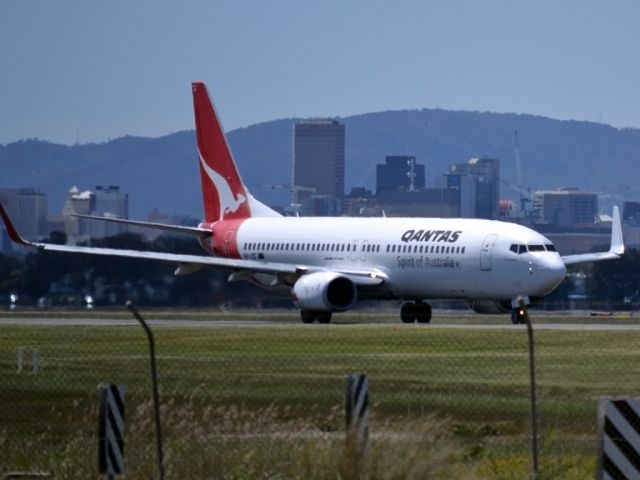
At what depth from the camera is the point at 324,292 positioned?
59.8 metres

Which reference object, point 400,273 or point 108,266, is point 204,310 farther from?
point 400,273

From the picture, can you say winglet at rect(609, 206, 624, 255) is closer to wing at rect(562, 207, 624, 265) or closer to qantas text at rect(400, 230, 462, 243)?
wing at rect(562, 207, 624, 265)

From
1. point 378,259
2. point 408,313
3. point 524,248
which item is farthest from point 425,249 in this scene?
point 524,248

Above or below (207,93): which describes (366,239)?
below

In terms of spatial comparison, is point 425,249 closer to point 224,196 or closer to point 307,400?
point 224,196

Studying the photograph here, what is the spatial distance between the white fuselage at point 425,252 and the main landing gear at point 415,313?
389 millimetres

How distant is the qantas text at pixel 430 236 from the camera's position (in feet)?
199

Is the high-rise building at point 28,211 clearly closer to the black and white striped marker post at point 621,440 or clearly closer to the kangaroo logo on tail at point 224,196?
the kangaroo logo on tail at point 224,196

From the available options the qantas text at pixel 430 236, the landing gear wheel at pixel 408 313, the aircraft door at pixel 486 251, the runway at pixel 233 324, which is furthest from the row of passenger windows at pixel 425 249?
the runway at pixel 233 324

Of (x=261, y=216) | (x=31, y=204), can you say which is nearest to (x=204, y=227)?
(x=261, y=216)

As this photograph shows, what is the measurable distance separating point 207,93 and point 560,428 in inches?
1942

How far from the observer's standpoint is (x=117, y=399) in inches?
773

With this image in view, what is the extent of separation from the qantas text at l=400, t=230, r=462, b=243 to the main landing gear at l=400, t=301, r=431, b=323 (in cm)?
222

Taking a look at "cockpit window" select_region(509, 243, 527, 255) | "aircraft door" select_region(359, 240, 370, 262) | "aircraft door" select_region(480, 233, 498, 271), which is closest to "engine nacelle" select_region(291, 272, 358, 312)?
"aircraft door" select_region(359, 240, 370, 262)
